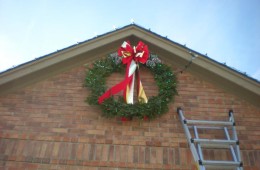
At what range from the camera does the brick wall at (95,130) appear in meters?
4.86

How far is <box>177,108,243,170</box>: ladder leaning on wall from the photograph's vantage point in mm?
4551

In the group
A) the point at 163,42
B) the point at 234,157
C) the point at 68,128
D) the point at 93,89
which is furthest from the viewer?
the point at 163,42

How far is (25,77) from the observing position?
5777 mm

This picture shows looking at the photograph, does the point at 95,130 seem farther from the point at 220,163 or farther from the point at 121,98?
the point at 220,163

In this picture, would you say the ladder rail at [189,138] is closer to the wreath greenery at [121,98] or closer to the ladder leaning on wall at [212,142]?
the ladder leaning on wall at [212,142]

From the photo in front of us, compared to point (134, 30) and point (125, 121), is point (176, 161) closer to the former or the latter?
point (125, 121)

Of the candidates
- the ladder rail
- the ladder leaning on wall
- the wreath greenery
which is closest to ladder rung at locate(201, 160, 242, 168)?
the ladder leaning on wall

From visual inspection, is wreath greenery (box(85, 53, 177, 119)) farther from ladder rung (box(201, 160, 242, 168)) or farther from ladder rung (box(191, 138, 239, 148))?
ladder rung (box(201, 160, 242, 168))

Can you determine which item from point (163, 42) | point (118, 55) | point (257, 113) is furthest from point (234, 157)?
point (118, 55)

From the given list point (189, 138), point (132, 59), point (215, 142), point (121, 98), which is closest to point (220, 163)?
point (215, 142)

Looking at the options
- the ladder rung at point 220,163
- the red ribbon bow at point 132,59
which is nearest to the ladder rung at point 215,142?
the ladder rung at point 220,163

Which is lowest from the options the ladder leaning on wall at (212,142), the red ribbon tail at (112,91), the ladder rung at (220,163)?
the ladder rung at (220,163)

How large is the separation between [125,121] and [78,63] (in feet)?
5.88

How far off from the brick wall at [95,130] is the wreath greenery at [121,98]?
0.53 ft
